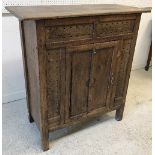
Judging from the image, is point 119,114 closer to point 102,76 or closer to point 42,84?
point 102,76

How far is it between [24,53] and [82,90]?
19.1 inches

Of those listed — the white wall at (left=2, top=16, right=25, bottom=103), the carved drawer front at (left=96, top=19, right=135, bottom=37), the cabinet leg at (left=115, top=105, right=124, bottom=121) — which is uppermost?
the carved drawer front at (left=96, top=19, right=135, bottom=37)

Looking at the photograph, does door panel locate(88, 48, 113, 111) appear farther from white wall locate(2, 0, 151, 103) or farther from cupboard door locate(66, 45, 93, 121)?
white wall locate(2, 0, 151, 103)

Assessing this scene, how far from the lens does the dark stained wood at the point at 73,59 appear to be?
1.21m

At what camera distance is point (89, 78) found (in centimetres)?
149

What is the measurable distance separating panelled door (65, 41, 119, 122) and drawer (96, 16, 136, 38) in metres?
0.07

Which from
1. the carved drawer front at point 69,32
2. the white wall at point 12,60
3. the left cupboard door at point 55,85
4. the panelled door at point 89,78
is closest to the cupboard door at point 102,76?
the panelled door at point 89,78

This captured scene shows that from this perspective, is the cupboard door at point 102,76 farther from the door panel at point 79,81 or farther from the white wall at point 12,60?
the white wall at point 12,60

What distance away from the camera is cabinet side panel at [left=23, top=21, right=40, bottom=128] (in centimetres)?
123

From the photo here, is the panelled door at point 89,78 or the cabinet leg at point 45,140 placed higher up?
the panelled door at point 89,78

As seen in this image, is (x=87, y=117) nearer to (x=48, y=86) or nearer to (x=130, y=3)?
(x=48, y=86)

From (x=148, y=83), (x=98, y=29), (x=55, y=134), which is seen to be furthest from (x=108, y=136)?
(x=148, y=83)

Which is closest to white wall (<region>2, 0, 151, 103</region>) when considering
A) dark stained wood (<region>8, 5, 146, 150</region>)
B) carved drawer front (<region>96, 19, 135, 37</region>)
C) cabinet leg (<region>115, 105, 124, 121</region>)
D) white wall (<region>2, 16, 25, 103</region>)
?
white wall (<region>2, 16, 25, 103</region>)

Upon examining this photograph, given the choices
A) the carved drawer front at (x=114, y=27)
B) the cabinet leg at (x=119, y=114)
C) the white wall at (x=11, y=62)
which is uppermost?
the carved drawer front at (x=114, y=27)
